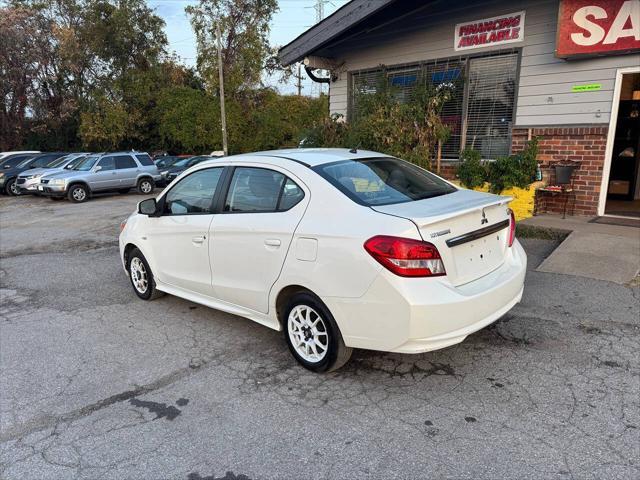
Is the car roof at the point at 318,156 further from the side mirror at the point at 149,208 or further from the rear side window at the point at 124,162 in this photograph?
the rear side window at the point at 124,162

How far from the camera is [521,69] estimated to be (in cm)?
862

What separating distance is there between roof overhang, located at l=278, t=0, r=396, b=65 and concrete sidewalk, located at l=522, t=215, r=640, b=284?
4847mm

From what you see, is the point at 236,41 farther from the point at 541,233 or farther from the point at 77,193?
the point at 541,233

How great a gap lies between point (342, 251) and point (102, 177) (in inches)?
618

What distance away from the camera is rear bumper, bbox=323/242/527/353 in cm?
302

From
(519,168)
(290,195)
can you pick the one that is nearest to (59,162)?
(519,168)

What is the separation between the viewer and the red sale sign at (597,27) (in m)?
7.23

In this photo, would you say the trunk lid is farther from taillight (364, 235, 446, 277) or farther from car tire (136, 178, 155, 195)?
car tire (136, 178, 155, 195)

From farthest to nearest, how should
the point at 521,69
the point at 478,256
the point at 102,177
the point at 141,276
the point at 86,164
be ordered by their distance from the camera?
the point at 86,164, the point at 102,177, the point at 521,69, the point at 141,276, the point at 478,256

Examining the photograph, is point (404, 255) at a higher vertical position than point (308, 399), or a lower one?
higher

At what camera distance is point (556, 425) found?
2924 mm

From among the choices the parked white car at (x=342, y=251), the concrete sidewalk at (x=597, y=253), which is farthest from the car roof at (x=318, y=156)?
the concrete sidewalk at (x=597, y=253)

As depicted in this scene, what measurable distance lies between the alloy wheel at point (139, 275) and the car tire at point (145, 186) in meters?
13.3

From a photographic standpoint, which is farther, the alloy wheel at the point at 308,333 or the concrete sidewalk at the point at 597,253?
the concrete sidewalk at the point at 597,253
